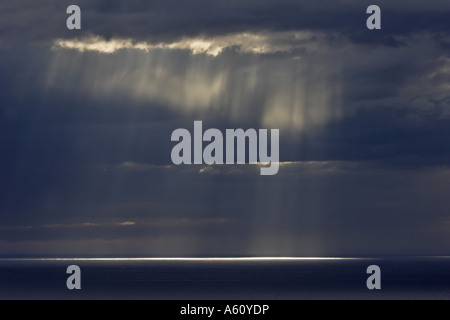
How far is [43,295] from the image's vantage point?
155m
